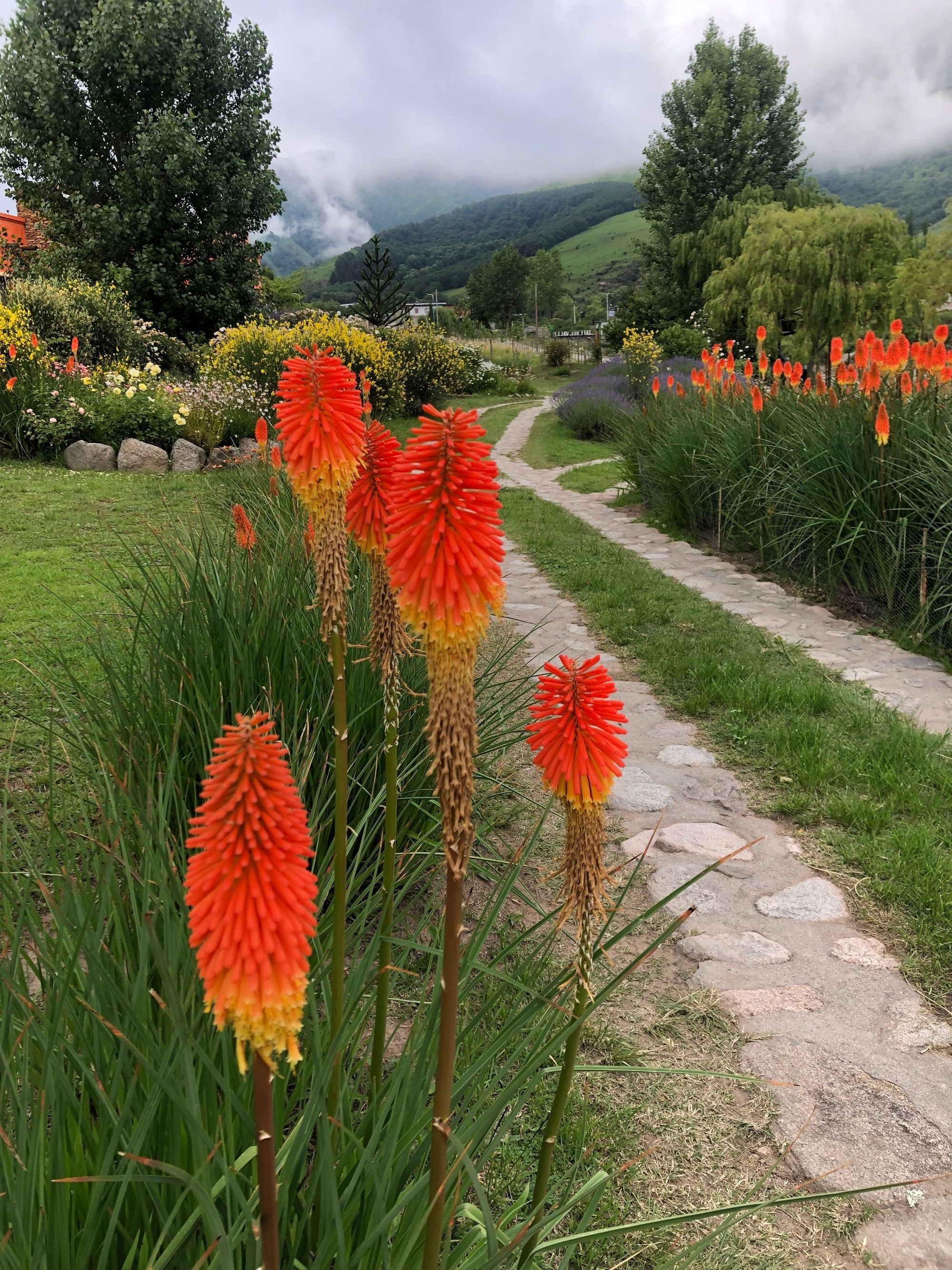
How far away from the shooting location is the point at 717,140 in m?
40.3

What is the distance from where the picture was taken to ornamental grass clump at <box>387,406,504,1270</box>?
87 cm

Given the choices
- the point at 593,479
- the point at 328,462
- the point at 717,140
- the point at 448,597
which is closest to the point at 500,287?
the point at 717,140

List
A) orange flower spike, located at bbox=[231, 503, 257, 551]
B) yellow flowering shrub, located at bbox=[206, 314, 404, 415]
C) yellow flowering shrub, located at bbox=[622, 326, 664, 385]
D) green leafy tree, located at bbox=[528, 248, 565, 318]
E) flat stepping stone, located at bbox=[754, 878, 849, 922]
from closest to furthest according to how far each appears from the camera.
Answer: orange flower spike, located at bbox=[231, 503, 257, 551]
flat stepping stone, located at bbox=[754, 878, 849, 922]
yellow flowering shrub, located at bbox=[206, 314, 404, 415]
yellow flowering shrub, located at bbox=[622, 326, 664, 385]
green leafy tree, located at bbox=[528, 248, 565, 318]

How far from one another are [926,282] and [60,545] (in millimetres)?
21160

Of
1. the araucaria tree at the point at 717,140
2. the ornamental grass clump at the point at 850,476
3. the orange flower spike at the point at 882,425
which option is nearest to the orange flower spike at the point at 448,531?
the ornamental grass clump at the point at 850,476

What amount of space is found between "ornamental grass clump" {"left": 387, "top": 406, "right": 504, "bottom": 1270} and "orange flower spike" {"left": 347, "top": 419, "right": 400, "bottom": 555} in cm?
42

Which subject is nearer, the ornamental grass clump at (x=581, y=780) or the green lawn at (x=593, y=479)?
the ornamental grass clump at (x=581, y=780)

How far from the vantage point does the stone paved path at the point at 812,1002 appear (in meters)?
2.06

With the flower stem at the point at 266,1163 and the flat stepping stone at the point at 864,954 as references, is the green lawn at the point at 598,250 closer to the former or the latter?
the flat stepping stone at the point at 864,954

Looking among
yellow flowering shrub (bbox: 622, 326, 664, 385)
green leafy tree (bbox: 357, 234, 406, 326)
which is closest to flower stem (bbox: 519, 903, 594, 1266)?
yellow flowering shrub (bbox: 622, 326, 664, 385)

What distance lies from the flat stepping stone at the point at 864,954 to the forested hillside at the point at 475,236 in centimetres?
12399

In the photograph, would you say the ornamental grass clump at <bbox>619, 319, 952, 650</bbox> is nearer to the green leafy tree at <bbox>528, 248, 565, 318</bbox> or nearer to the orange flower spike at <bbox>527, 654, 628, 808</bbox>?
the orange flower spike at <bbox>527, 654, 628, 808</bbox>

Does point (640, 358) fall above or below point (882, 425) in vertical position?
above

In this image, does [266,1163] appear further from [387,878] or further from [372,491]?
[372,491]
